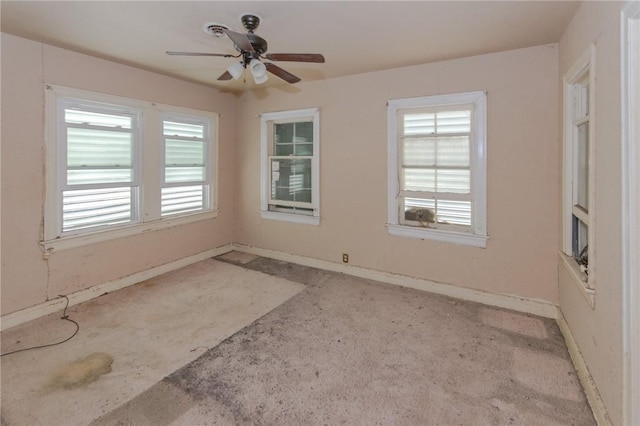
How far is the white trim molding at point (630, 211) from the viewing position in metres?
1.45

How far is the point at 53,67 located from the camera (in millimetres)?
3133

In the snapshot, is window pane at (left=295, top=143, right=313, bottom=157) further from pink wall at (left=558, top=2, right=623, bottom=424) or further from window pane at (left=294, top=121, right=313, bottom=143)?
pink wall at (left=558, top=2, right=623, bottom=424)

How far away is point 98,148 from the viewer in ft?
11.7

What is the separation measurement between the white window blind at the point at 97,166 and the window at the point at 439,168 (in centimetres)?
314

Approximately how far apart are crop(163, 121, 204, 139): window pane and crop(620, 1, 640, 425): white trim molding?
14.5 feet

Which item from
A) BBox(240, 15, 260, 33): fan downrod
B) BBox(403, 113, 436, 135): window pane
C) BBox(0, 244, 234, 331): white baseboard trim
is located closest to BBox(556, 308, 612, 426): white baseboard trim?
BBox(403, 113, 436, 135): window pane

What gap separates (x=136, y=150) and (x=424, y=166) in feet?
11.3

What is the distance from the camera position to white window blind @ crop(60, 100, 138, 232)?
11.0ft

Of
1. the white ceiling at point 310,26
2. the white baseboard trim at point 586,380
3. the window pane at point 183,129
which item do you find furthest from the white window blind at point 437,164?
the window pane at point 183,129

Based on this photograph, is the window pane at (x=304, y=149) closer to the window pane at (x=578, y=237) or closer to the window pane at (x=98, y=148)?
the window pane at (x=98, y=148)

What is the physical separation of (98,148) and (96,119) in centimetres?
31

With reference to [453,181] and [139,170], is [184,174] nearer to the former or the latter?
[139,170]

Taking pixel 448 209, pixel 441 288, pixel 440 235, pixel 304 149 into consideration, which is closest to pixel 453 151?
pixel 448 209

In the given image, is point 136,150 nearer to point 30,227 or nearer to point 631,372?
point 30,227
